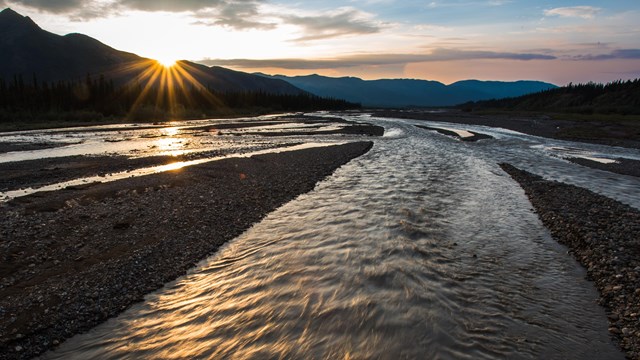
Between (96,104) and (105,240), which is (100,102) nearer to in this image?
(96,104)

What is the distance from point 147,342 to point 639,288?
10969mm

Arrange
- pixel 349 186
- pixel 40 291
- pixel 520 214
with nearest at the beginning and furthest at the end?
pixel 40 291 < pixel 520 214 < pixel 349 186

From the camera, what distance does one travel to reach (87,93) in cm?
10462

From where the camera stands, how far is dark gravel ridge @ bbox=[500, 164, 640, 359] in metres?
8.07

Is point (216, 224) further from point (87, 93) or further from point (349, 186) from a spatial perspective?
point (87, 93)

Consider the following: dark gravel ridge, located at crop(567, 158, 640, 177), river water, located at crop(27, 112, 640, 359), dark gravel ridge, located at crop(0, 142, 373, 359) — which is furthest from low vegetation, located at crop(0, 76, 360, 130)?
dark gravel ridge, located at crop(567, 158, 640, 177)

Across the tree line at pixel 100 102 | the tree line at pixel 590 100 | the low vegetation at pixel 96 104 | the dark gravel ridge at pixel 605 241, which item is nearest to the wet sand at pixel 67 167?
the dark gravel ridge at pixel 605 241

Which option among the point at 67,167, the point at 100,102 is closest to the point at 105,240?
the point at 67,167

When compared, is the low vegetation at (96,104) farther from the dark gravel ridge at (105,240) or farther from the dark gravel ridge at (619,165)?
the dark gravel ridge at (619,165)

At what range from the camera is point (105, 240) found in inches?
474

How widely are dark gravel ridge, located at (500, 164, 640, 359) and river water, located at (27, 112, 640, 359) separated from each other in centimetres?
33

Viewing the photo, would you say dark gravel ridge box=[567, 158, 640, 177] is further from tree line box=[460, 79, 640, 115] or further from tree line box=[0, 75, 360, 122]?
tree line box=[0, 75, 360, 122]

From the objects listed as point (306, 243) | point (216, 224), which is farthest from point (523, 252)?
point (216, 224)

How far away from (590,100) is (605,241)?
479 feet
